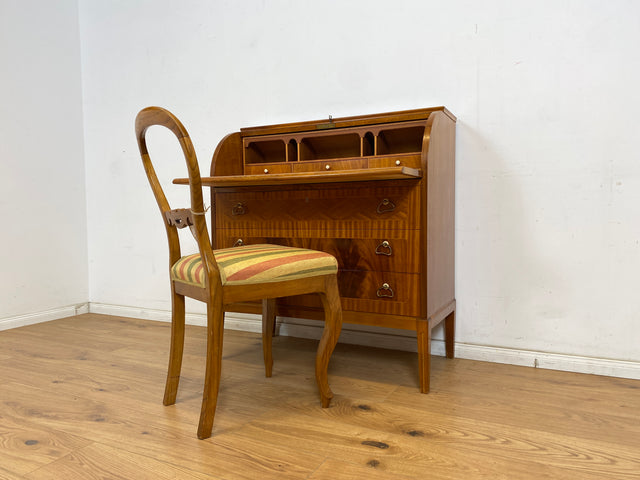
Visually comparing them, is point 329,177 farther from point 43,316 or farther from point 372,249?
point 43,316

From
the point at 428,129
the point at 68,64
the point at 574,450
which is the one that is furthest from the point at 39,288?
the point at 574,450

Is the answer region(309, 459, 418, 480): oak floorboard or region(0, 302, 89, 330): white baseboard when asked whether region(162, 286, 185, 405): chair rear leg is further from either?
region(0, 302, 89, 330): white baseboard

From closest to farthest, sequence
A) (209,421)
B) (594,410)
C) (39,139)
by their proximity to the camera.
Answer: (209,421)
(594,410)
(39,139)

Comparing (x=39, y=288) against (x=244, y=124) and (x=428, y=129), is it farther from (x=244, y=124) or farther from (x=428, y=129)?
(x=428, y=129)

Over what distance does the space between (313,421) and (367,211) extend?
760 mm

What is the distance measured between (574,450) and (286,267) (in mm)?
909

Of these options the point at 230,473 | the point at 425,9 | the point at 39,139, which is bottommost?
the point at 230,473

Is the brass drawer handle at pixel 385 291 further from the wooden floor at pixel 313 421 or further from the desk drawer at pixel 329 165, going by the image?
the desk drawer at pixel 329 165

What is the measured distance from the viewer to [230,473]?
116cm

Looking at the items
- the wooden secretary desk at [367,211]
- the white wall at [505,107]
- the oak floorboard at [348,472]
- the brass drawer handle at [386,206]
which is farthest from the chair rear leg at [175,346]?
the white wall at [505,107]

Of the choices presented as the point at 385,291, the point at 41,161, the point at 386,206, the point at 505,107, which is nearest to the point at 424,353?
the point at 385,291

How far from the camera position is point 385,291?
177 centimetres

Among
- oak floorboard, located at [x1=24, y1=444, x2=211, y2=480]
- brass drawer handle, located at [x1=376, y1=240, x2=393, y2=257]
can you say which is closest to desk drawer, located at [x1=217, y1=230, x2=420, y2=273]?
brass drawer handle, located at [x1=376, y1=240, x2=393, y2=257]

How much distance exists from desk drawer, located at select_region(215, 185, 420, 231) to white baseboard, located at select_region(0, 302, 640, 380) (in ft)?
2.22
